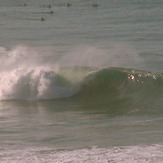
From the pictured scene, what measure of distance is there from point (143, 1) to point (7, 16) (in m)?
16.0

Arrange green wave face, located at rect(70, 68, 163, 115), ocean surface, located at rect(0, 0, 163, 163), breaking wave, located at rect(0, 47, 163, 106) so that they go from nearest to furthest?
ocean surface, located at rect(0, 0, 163, 163) → green wave face, located at rect(70, 68, 163, 115) → breaking wave, located at rect(0, 47, 163, 106)

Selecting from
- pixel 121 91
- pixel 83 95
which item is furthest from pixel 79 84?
pixel 121 91

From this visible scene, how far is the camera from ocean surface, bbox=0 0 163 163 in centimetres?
947

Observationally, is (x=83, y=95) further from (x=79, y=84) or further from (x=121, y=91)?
(x=121, y=91)

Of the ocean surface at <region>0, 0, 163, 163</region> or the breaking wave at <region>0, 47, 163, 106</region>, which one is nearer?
the ocean surface at <region>0, 0, 163, 163</region>

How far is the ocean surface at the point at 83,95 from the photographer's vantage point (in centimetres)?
947

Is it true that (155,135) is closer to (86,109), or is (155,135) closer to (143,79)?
(86,109)

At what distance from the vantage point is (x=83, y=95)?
16000 millimetres

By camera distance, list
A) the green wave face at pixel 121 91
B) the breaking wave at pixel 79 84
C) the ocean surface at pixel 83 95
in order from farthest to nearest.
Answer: the breaking wave at pixel 79 84 < the green wave face at pixel 121 91 < the ocean surface at pixel 83 95

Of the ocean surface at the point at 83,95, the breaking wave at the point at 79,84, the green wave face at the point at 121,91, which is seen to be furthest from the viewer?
the breaking wave at the point at 79,84

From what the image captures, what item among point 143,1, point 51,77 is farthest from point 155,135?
point 143,1

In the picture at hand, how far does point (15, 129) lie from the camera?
447 inches

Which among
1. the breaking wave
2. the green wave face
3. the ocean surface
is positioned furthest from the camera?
the breaking wave

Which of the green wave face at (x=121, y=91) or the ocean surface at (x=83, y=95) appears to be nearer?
the ocean surface at (x=83, y=95)
